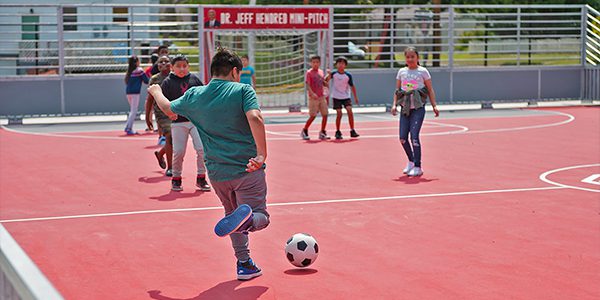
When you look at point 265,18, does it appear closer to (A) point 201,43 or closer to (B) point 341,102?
(A) point 201,43

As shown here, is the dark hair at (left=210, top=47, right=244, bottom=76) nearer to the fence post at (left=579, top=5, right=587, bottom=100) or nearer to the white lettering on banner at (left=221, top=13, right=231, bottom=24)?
the white lettering on banner at (left=221, top=13, right=231, bottom=24)

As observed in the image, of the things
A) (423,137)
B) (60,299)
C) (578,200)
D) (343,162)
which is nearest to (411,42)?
(423,137)

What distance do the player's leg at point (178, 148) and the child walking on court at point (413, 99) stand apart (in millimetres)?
3434

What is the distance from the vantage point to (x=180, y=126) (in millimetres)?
12195

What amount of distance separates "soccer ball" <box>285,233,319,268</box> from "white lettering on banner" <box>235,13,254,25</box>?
1998 centimetres

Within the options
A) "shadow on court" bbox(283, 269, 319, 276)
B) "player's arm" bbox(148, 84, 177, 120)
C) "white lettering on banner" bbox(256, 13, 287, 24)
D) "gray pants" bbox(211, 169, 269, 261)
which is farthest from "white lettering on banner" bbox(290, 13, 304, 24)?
"gray pants" bbox(211, 169, 269, 261)

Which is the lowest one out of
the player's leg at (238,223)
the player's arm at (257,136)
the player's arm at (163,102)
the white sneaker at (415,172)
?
the white sneaker at (415,172)

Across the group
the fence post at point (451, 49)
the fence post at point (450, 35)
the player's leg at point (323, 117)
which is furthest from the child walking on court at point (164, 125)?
the fence post at point (450, 35)

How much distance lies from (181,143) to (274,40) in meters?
18.3

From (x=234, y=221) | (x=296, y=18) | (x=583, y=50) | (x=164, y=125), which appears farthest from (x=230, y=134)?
(x=583, y=50)

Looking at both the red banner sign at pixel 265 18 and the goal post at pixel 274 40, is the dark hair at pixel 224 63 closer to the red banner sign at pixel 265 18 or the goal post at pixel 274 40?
the goal post at pixel 274 40

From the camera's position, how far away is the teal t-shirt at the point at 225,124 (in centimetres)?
697

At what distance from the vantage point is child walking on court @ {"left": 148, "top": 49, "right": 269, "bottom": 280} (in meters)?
6.96

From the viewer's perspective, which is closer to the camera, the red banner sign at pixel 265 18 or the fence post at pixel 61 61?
the fence post at pixel 61 61
